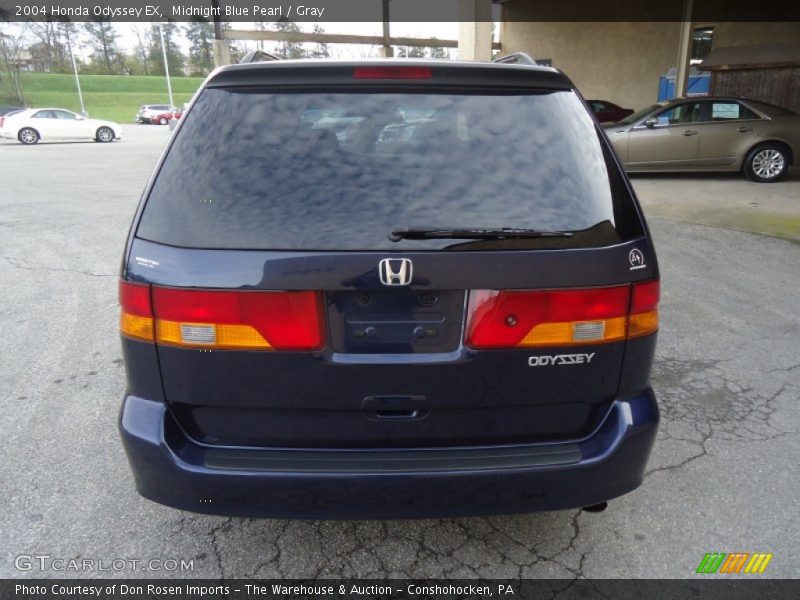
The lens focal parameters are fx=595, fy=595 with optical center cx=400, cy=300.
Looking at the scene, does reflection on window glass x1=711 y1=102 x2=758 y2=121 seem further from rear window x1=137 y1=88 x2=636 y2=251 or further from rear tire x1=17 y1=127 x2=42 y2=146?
rear tire x1=17 y1=127 x2=42 y2=146

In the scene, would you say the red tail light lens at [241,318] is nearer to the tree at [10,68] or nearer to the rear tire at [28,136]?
the rear tire at [28,136]

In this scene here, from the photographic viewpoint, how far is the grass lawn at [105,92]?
55.8m

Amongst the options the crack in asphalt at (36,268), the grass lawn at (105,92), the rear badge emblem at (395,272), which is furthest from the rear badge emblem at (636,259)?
the grass lawn at (105,92)

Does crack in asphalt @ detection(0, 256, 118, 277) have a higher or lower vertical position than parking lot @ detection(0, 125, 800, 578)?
lower

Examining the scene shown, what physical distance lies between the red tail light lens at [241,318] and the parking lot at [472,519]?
96 centimetres

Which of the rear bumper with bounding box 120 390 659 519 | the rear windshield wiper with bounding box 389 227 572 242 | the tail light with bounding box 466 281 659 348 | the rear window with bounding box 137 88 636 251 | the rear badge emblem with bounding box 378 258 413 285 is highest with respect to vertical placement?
the rear window with bounding box 137 88 636 251

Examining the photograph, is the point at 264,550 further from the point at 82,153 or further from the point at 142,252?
the point at 82,153

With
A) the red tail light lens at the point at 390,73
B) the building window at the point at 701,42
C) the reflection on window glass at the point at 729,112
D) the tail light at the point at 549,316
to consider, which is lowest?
the reflection on window glass at the point at 729,112

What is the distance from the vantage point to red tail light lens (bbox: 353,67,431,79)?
1987mm

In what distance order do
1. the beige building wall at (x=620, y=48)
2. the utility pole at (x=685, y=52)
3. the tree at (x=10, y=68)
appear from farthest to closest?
the tree at (x=10, y=68)
the beige building wall at (x=620, y=48)
the utility pole at (x=685, y=52)

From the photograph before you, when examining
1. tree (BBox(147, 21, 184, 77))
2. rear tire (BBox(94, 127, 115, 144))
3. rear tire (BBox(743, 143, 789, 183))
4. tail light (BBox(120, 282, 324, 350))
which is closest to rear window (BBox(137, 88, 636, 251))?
tail light (BBox(120, 282, 324, 350))


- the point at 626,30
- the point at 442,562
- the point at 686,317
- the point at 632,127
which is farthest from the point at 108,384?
the point at 626,30

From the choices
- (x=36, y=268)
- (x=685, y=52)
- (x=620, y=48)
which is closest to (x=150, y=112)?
(x=620, y=48)

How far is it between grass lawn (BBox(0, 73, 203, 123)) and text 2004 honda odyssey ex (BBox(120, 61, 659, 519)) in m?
53.6
